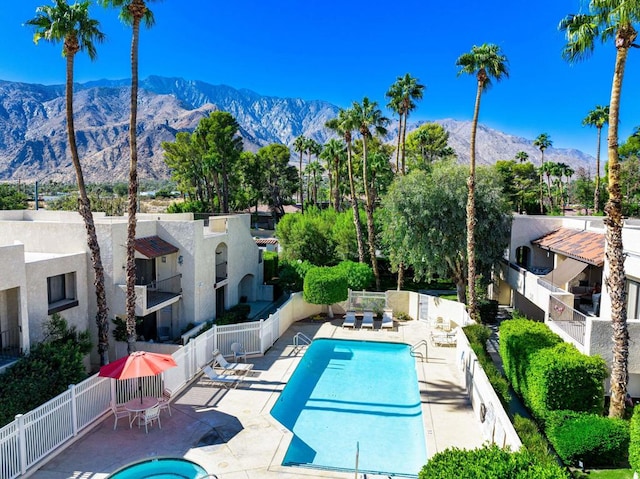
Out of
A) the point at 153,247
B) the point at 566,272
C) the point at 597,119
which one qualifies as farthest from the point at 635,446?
the point at 597,119

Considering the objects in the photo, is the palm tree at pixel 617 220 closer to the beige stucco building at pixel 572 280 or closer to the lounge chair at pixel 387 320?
the beige stucco building at pixel 572 280

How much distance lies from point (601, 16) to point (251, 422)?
16.5m

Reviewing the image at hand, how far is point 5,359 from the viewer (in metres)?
13.9

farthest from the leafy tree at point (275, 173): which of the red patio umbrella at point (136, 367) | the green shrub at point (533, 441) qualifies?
the green shrub at point (533, 441)

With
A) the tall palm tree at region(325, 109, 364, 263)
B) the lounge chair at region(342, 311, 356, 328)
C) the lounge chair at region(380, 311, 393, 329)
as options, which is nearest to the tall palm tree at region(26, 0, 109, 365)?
the lounge chair at region(342, 311, 356, 328)

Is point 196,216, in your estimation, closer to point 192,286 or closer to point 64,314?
point 192,286

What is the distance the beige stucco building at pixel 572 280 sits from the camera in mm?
14945

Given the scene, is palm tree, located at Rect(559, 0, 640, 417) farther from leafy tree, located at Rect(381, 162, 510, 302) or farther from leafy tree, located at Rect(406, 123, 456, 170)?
leafy tree, located at Rect(406, 123, 456, 170)

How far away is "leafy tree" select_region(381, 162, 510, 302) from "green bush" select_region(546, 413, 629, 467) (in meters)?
14.6

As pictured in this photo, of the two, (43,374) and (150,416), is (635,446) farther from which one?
(43,374)

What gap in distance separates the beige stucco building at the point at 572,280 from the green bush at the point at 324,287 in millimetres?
9880

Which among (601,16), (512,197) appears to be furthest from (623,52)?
(512,197)

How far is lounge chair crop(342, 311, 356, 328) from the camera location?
82.7ft

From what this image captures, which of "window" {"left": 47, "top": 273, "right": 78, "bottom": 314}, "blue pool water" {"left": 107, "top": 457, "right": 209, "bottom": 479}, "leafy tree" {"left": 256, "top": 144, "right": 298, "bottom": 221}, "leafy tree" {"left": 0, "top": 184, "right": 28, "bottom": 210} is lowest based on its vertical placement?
"blue pool water" {"left": 107, "top": 457, "right": 209, "bottom": 479}
